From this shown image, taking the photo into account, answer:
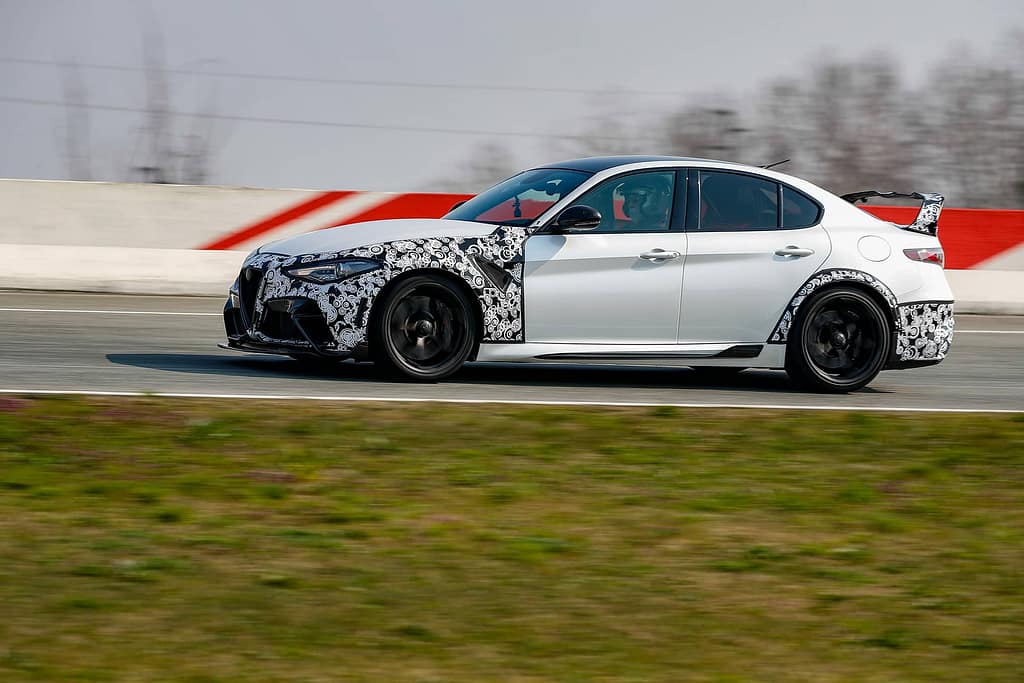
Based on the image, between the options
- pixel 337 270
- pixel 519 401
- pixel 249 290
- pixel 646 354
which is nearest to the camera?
pixel 519 401

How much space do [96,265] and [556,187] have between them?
7189mm

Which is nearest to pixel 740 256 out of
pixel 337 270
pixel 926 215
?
pixel 926 215

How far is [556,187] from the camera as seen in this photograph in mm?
9805

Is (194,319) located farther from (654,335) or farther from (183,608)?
(183,608)

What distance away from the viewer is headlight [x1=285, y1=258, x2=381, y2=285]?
29.5 feet

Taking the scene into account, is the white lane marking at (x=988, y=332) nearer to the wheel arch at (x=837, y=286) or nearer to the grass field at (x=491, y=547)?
the wheel arch at (x=837, y=286)

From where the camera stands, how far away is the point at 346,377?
9625 mm

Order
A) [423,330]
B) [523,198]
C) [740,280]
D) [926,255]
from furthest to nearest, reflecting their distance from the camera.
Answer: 1. [926,255]
2. [523,198]
3. [740,280]
4. [423,330]

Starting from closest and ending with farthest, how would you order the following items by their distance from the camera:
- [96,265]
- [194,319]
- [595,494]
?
[595,494], [194,319], [96,265]

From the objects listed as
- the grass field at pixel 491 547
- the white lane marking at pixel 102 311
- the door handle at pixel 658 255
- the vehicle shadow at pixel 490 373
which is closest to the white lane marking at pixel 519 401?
the grass field at pixel 491 547

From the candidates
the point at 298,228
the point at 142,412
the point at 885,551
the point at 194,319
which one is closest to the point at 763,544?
the point at 885,551

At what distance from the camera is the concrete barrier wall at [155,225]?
49.7 feet

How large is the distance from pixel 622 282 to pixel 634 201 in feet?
2.07

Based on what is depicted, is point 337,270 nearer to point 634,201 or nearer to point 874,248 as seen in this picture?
point 634,201
